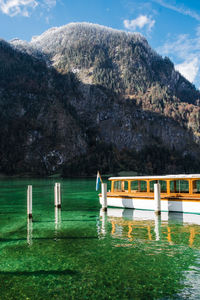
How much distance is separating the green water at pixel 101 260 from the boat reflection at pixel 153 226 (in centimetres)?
7

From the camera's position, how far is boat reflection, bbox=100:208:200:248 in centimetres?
2027

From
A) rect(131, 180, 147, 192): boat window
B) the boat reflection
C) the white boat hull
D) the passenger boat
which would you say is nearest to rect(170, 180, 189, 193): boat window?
the passenger boat

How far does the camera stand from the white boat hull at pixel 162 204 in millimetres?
29297

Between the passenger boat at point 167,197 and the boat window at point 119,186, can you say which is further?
the boat window at point 119,186

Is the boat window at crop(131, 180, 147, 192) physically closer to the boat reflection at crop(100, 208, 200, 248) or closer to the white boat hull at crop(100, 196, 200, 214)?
the white boat hull at crop(100, 196, 200, 214)

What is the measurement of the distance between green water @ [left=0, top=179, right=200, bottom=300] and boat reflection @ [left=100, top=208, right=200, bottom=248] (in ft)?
0.24

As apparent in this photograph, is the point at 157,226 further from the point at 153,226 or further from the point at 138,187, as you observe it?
the point at 138,187

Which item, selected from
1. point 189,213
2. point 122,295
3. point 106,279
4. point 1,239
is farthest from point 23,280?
point 189,213

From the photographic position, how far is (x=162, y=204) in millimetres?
31766

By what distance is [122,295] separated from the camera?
11.2 meters

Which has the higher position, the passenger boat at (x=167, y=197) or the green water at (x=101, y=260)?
the passenger boat at (x=167, y=197)

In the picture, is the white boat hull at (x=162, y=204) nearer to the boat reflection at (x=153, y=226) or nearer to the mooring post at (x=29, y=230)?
the boat reflection at (x=153, y=226)

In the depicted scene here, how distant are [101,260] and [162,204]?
17.9 metres

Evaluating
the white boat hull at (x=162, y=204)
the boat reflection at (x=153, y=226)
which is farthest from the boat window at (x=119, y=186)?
the boat reflection at (x=153, y=226)
